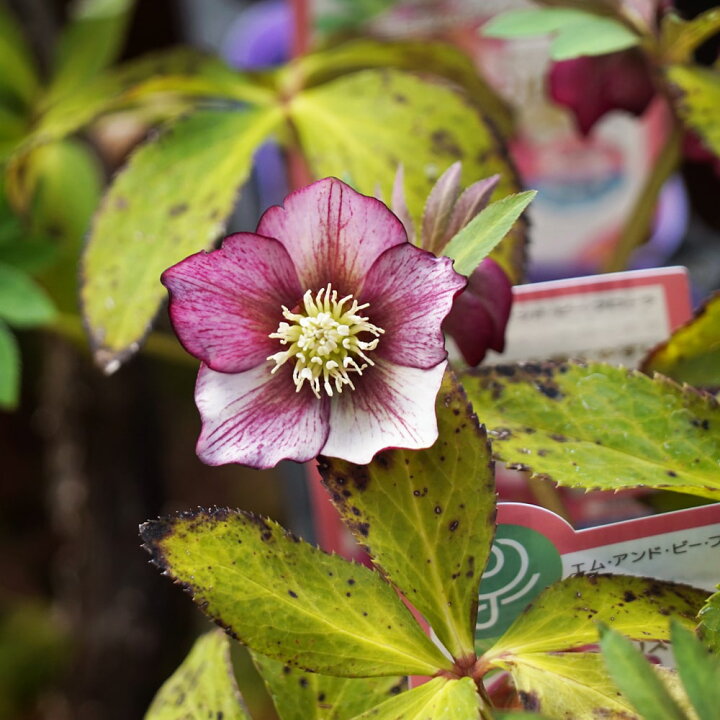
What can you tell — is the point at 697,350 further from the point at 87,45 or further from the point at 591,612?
the point at 87,45

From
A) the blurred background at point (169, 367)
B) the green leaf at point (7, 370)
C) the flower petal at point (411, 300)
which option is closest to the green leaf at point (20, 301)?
the green leaf at point (7, 370)

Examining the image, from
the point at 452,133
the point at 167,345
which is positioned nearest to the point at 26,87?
the point at 167,345

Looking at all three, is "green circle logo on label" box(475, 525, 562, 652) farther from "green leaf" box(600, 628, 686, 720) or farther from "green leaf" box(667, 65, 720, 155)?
"green leaf" box(667, 65, 720, 155)

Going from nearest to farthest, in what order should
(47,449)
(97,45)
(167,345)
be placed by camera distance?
(167,345) → (97,45) → (47,449)

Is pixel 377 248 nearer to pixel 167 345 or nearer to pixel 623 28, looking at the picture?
pixel 623 28

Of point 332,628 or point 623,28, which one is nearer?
point 332,628

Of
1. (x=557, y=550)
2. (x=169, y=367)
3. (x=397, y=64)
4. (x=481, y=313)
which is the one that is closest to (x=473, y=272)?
(x=481, y=313)
